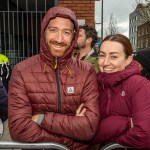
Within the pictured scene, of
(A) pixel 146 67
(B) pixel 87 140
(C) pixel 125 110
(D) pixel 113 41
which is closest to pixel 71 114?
(B) pixel 87 140

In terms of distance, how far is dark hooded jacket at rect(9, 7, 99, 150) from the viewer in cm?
203

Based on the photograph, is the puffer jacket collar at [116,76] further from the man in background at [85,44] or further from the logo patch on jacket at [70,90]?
the man in background at [85,44]

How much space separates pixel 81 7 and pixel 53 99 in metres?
5.79

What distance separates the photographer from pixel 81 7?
24.8 ft

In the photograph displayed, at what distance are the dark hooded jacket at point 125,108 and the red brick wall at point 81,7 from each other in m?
5.51

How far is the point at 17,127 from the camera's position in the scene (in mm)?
2029

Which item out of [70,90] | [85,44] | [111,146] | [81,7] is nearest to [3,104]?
[70,90]

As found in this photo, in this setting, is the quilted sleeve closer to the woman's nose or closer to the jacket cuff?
the jacket cuff

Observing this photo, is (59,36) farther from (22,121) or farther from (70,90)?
(22,121)

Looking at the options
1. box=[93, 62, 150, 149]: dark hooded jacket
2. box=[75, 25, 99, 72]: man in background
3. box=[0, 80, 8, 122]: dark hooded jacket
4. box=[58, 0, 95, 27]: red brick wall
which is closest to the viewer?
box=[93, 62, 150, 149]: dark hooded jacket

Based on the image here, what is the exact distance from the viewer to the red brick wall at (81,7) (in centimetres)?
751

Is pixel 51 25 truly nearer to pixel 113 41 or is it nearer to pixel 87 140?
pixel 113 41

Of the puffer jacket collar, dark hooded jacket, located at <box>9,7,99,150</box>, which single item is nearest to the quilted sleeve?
dark hooded jacket, located at <box>9,7,99,150</box>

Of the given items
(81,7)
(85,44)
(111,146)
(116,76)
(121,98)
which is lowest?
(111,146)
